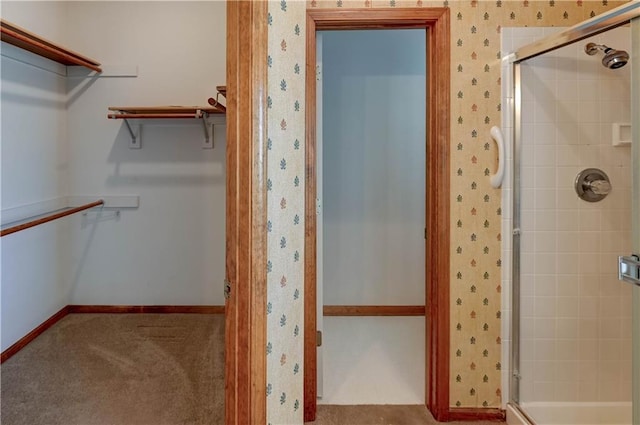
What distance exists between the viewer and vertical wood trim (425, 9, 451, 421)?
6.14 feet

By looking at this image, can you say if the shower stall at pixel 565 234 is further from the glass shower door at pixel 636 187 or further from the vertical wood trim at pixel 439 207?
the glass shower door at pixel 636 187

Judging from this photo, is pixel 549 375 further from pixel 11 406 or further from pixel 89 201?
pixel 89 201

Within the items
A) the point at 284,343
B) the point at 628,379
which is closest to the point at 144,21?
the point at 284,343

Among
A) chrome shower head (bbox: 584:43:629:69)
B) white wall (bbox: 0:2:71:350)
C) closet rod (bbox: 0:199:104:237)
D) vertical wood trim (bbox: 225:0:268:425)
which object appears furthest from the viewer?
white wall (bbox: 0:2:71:350)

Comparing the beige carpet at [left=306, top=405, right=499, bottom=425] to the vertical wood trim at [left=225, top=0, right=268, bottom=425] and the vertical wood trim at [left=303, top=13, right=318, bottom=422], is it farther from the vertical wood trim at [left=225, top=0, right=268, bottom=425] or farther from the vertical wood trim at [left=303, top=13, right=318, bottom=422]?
the vertical wood trim at [left=225, top=0, right=268, bottom=425]

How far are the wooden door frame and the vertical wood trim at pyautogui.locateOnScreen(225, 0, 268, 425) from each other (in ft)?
2.78

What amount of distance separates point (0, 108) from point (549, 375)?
11.0 ft

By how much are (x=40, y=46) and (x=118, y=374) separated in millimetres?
2052

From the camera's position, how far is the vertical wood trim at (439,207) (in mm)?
1870

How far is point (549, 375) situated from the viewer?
191cm


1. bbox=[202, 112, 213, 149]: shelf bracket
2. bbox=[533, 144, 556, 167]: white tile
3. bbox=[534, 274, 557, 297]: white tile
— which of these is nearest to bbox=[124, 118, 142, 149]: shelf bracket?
bbox=[202, 112, 213, 149]: shelf bracket

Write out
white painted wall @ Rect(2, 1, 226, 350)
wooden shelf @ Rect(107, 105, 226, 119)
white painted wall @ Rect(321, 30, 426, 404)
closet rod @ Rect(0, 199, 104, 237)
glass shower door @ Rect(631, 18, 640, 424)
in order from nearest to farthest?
1. glass shower door @ Rect(631, 18, 640, 424)
2. closet rod @ Rect(0, 199, 104, 237)
3. wooden shelf @ Rect(107, 105, 226, 119)
4. white painted wall @ Rect(2, 1, 226, 350)
5. white painted wall @ Rect(321, 30, 426, 404)

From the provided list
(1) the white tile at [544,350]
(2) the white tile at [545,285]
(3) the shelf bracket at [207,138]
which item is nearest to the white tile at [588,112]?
(2) the white tile at [545,285]

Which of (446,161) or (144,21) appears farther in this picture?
(144,21)
